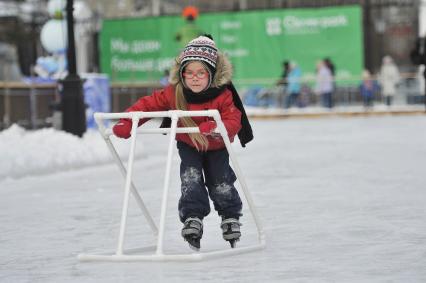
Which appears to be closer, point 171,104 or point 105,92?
point 171,104

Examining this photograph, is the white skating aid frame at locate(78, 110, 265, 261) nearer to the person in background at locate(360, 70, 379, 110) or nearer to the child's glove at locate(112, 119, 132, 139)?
the child's glove at locate(112, 119, 132, 139)

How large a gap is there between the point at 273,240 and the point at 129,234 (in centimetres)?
107

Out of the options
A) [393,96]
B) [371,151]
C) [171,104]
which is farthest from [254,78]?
[171,104]

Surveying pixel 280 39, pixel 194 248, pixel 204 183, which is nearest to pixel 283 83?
pixel 280 39

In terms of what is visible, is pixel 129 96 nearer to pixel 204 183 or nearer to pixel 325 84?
pixel 325 84

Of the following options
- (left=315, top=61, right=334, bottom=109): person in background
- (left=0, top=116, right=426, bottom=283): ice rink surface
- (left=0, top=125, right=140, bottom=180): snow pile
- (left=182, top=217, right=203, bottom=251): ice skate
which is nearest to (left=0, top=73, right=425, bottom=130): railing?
(left=315, top=61, right=334, bottom=109): person in background

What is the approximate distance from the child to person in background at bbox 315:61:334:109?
25.8 metres

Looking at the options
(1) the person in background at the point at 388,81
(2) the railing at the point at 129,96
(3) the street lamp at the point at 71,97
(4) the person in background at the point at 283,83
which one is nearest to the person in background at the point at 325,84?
(2) the railing at the point at 129,96

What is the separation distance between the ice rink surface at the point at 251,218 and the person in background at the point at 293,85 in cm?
1456

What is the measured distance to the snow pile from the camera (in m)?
13.0

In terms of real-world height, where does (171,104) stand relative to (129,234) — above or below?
above

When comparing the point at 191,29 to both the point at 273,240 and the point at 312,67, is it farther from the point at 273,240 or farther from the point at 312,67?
the point at 273,240

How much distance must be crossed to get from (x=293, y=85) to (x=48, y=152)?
62.8 ft

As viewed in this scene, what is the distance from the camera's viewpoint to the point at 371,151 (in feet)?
53.2
